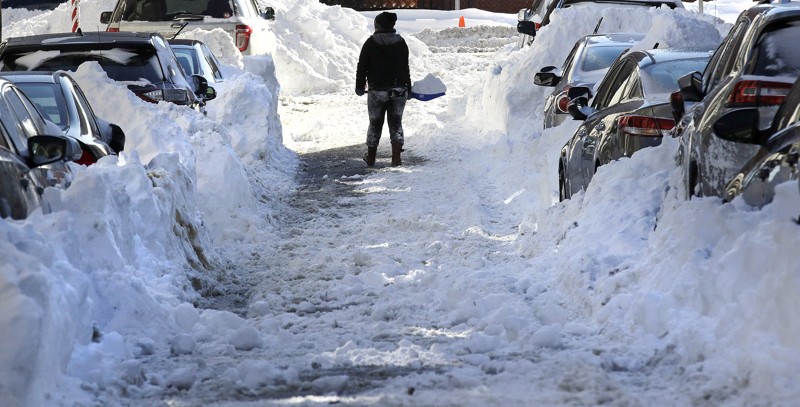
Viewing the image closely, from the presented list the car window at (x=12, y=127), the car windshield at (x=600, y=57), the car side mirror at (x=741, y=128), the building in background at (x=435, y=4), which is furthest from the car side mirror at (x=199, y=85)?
the building in background at (x=435, y=4)

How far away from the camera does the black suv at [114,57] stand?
14.1 metres

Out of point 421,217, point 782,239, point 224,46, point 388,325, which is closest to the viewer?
point 782,239

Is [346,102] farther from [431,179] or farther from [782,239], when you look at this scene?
[782,239]

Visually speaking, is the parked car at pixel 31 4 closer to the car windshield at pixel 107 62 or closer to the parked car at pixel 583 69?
the parked car at pixel 583 69

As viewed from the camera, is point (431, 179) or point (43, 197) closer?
point (43, 197)

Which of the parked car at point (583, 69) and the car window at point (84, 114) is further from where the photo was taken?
the parked car at point (583, 69)

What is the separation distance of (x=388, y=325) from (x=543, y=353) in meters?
1.20

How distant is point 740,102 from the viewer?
324 inches

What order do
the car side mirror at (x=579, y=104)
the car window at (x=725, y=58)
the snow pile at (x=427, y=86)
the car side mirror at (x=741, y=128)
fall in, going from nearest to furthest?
the car side mirror at (x=741, y=128) < the car window at (x=725, y=58) < the car side mirror at (x=579, y=104) < the snow pile at (x=427, y=86)

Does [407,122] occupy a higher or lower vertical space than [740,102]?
lower

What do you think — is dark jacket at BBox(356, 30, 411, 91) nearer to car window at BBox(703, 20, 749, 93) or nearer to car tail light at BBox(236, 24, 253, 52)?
car tail light at BBox(236, 24, 253, 52)

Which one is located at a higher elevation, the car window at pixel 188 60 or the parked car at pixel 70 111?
the parked car at pixel 70 111

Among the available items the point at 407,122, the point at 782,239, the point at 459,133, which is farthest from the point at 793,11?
the point at 407,122

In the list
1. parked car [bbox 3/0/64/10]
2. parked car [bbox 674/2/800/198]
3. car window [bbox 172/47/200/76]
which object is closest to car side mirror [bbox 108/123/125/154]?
parked car [bbox 674/2/800/198]
